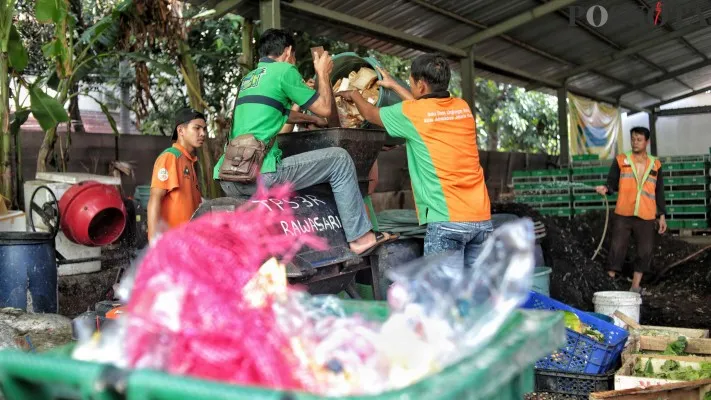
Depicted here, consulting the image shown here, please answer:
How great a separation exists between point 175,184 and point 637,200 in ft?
17.3

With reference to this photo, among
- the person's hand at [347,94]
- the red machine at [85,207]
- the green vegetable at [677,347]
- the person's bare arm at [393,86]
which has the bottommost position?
the green vegetable at [677,347]

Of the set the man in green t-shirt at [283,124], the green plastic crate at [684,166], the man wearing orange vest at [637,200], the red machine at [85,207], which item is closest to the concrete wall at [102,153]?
the red machine at [85,207]

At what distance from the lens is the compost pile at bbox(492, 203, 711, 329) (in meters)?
6.71

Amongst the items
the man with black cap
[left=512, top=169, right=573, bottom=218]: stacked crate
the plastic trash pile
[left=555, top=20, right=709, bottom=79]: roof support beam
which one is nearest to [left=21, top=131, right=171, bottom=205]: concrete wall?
the man with black cap

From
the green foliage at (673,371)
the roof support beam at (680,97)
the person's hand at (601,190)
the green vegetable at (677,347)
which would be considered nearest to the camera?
the green foliage at (673,371)

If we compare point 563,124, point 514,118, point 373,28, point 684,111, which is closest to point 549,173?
point 563,124

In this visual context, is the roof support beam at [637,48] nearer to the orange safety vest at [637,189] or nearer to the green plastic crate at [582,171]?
Answer: the green plastic crate at [582,171]

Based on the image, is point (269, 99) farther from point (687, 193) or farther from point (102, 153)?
point (687, 193)

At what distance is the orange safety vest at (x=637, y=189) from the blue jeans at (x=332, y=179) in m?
4.72

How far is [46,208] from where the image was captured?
19.2ft

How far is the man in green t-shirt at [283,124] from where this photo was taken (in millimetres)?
3658

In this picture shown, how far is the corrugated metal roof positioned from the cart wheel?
2494mm

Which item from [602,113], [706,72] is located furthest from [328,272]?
[706,72]

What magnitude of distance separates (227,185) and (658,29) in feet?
40.4
